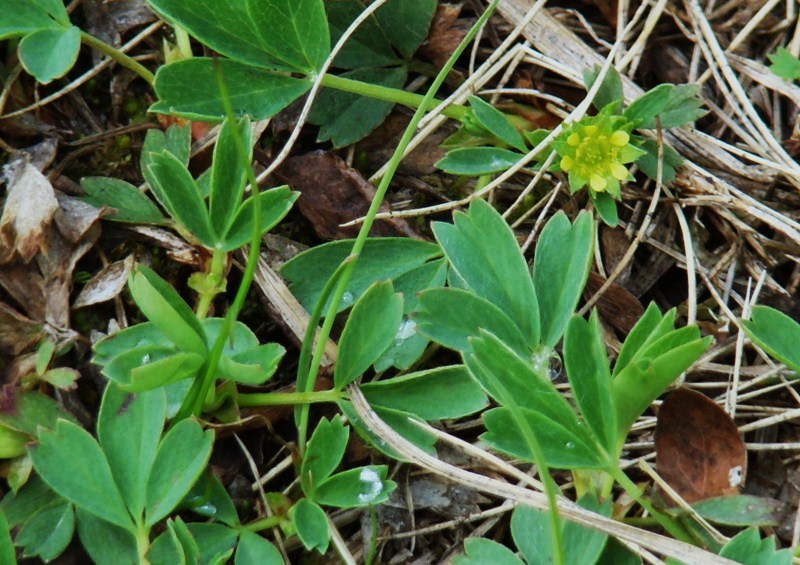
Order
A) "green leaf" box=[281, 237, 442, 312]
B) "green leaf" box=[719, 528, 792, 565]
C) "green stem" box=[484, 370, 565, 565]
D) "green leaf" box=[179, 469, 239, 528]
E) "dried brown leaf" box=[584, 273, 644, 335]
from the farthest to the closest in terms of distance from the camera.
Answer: "dried brown leaf" box=[584, 273, 644, 335] < "green leaf" box=[281, 237, 442, 312] < "green leaf" box=[179, 469, 239, 528] < "green leaf" box=[719, 528, 792, 565] < "green stem" box=[484, 370, 565, 565]

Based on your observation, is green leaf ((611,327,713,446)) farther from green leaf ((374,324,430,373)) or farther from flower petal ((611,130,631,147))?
flower petal ((611,130,631,147))

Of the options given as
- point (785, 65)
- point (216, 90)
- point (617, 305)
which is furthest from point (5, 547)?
point (785, 65)

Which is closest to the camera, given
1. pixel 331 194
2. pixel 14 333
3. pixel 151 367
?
pixel 151 367

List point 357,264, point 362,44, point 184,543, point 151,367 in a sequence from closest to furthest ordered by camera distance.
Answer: point 151,367
point 184,543
point 357,264
point 362,44

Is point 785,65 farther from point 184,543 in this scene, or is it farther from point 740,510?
point 184,543

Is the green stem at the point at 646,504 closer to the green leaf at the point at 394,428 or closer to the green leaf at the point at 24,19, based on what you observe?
the green leaf at the point at 394,428

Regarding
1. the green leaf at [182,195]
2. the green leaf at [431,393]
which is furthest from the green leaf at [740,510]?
the green leaf at [182,195]

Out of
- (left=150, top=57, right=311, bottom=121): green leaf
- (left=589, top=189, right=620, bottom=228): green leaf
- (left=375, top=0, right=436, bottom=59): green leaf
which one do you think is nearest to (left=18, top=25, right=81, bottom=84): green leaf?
(left=150, top=57, right=311, bottom=121): green leaf
